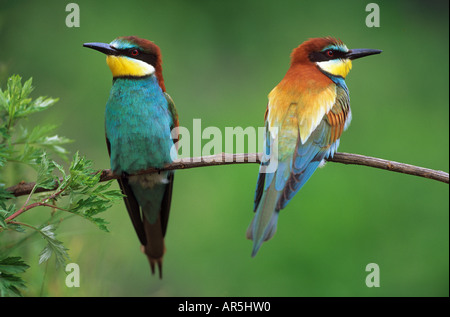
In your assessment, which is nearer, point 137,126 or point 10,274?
point 10,274

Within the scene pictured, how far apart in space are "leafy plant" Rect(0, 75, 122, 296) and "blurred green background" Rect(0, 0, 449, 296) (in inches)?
31.4

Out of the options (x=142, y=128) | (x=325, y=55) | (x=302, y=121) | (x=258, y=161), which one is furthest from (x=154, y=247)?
(x=325, y=55)

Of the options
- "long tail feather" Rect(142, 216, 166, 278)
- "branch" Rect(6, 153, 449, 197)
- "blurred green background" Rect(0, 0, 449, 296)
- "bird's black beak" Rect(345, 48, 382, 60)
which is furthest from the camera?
"blurred green background" Rect(0, 0, 449, 296)

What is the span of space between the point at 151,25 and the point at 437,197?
6.82 ft

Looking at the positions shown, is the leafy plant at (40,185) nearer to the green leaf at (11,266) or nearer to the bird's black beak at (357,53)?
the green leaf at (11,266)

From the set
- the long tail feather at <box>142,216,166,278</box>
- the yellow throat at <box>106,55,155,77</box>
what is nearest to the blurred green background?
the long tail feather at <box>142,216,166,278</box>

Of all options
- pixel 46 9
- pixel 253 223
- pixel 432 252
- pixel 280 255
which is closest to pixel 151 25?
pixel 46 9

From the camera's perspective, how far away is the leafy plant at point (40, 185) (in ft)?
4.44

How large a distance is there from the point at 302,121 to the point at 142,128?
0.65 meters

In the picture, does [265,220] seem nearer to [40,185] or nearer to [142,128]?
[40,185]

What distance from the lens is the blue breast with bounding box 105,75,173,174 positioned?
206 centimetres

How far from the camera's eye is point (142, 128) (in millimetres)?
2096

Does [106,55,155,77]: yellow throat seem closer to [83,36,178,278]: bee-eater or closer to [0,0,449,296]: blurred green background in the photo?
[83,36,178,278]: bee-eater
